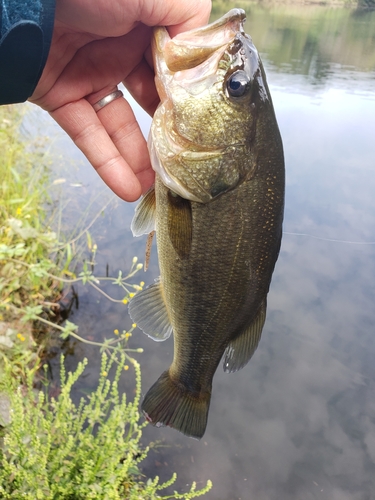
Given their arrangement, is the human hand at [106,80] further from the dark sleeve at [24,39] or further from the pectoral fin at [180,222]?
the pectoral fin at [180,222]

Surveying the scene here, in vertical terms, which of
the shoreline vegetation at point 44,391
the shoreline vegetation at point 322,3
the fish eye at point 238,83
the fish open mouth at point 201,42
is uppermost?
the shoreline vegetation at point 322,3

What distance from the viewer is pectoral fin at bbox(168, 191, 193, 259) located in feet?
5.58

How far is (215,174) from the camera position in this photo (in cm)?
164

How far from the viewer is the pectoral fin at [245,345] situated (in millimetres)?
1901

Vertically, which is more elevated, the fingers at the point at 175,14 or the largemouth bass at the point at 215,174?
the fingers at the point at 175,14

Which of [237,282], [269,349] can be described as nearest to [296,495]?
[269,349]

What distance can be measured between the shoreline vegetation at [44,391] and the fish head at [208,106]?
3.43 feet

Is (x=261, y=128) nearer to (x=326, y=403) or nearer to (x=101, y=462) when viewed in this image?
(x=101, y=462)

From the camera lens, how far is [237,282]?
1.76 metres

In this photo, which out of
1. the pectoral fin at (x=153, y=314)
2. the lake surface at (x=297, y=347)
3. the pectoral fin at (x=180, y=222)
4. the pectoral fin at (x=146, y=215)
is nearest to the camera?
the pectoral fin at (x=180, y=222)

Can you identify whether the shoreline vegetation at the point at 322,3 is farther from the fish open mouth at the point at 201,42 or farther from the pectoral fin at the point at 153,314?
the pectoral fin at the point at 153,314

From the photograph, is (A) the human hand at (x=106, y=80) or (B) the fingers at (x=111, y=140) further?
(B) the fingers at (x=111, y=140)

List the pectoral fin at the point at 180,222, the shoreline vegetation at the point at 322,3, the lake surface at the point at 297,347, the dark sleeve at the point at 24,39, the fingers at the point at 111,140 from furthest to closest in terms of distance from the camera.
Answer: the shoreline vegetation at the point at 322,3, the lake surface at the point at 297,347, the fingers at the point at 111,140, the pectoral fin at the point at 180,222, the dark sleeve at the point at 24,39

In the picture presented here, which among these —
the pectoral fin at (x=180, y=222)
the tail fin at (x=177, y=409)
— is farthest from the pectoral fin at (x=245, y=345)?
the pectoral fin at (x=180, y=222)
